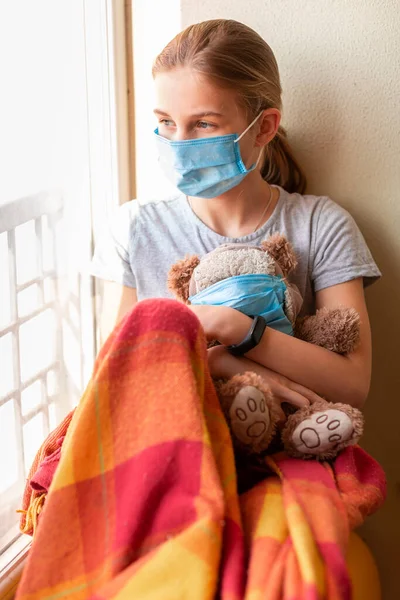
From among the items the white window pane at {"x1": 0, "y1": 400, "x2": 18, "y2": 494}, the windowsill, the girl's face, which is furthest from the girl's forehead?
the windowsill

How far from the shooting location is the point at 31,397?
4.72 feet

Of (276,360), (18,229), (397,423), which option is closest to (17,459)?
(18,229)

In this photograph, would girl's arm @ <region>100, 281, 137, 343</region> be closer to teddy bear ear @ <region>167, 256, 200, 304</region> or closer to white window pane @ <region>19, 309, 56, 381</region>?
white window pane @ <region>19, 309, 56, 381</region>

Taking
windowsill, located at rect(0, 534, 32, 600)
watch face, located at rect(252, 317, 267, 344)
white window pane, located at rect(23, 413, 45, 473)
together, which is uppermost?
watch face, located at rect(252, 317, 267, 344)

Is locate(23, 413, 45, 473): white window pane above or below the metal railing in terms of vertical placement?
below

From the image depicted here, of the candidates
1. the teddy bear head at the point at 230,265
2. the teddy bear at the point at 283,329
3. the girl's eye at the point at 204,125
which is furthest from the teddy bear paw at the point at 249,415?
the girl's eye at the point at 204,125

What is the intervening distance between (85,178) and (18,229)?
26 cm

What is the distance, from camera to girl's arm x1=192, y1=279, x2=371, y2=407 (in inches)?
44.8

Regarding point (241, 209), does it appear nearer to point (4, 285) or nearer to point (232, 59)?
point (232, 59)

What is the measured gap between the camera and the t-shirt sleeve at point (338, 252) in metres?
1.33

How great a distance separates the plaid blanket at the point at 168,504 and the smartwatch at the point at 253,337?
0.45 feet

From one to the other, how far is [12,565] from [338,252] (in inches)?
32.4

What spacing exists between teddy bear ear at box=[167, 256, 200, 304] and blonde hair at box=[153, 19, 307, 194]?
0.29 meters

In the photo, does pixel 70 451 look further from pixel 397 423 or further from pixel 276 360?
pixel 397 423
